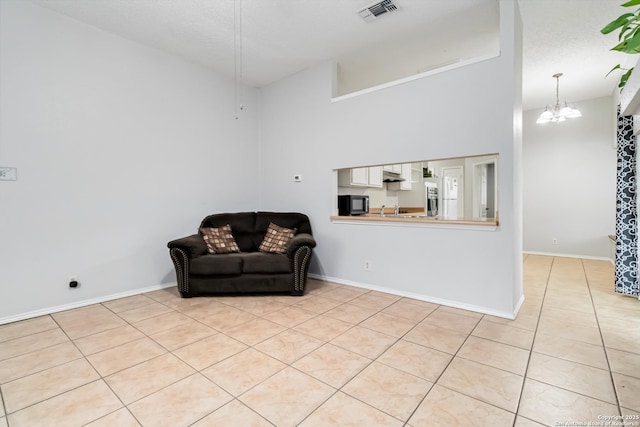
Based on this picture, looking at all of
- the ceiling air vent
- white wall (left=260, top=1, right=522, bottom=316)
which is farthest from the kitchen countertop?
the ceiling air vent

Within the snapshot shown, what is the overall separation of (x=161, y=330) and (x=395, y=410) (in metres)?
2.04

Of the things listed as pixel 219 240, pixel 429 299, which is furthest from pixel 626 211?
pixel 219 240

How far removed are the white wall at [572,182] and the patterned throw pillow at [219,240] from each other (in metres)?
5.72

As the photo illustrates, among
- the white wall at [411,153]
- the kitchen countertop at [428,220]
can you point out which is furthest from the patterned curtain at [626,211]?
the kitchen countertop at [428,220]

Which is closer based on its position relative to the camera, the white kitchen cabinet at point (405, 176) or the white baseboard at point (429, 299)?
the white baseboard at point (429, 299)

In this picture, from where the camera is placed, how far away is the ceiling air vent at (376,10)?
2902 mm

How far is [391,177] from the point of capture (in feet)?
19.5

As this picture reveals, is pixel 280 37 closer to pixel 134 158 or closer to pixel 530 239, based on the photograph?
pixel 134 158

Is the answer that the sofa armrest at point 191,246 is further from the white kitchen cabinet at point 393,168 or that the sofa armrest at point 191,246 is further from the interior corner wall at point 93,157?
the white kitchen cabinet at point 393,168

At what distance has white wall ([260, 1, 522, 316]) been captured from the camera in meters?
2.84

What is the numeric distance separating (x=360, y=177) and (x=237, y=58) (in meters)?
2.45

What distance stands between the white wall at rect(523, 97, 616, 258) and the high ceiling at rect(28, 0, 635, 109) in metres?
1.27

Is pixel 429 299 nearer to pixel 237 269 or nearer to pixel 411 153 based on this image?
pixel 411 153

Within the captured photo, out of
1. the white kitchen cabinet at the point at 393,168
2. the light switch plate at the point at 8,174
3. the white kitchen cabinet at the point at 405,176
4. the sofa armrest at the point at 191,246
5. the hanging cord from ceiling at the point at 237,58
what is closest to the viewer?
the light switch plate at the point at 8,174
